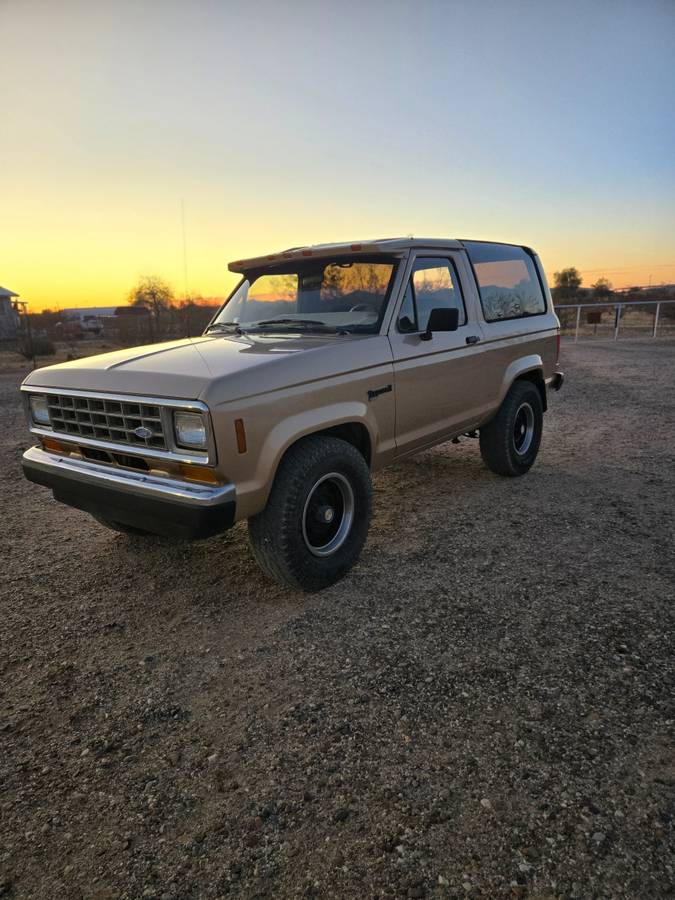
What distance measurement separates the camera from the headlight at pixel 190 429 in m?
2.81

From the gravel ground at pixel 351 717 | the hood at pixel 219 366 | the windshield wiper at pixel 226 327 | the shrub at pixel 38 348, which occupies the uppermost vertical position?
the windshield wiper at pixel 226 327

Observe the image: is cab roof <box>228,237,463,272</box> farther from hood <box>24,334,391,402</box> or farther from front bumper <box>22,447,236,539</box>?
A: front bumper <box>22,447,236,539</box>

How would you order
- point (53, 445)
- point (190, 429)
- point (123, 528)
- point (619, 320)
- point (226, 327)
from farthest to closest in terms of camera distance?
point (619, 320) → point (226, 327) → point (123, 528) → point (53, 445) → point (190, 429)

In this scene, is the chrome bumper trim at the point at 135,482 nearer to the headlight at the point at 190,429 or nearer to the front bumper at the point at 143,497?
the front bumper at the point at 143,497

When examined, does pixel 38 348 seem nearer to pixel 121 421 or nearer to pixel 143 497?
pixel 121 421

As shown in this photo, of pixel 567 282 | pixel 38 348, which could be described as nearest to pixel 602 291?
pixel 567 282

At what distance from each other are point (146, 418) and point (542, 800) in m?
2.45

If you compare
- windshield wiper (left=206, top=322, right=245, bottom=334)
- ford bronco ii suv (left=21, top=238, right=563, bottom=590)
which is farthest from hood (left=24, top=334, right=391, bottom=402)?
windshield wiper (left=206, top=322, right=245, bottom=334)

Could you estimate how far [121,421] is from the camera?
316 centimetres

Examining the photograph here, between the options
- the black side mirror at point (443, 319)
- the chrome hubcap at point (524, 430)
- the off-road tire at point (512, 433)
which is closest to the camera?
the black side mirror at point (443, 319)

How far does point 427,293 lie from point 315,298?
2.77 ft

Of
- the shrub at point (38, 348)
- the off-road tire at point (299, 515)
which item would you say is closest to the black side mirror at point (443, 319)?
the off-road tire at point (299, 515)

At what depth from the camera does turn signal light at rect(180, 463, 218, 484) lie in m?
2.86

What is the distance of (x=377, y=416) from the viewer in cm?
375
